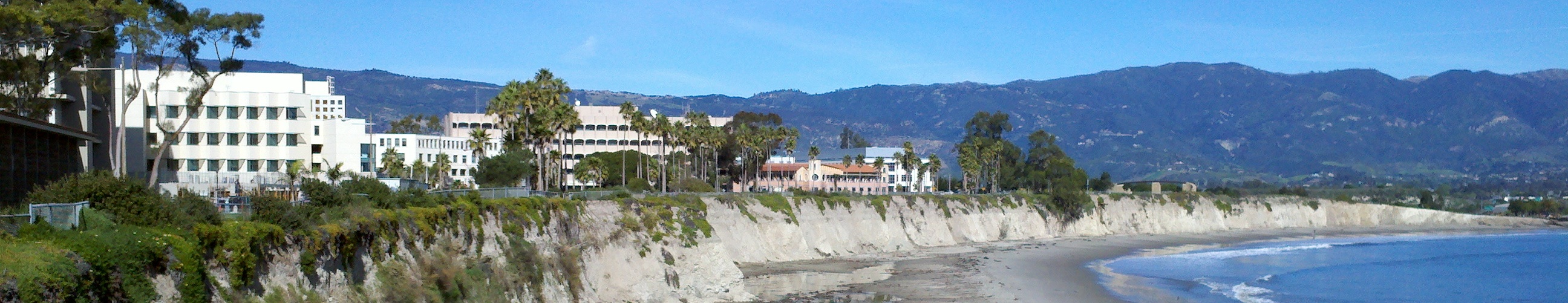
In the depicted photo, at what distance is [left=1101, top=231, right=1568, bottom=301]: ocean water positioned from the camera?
62.1 meters

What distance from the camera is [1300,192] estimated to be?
193 metres

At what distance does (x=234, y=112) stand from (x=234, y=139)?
1489 millimetres

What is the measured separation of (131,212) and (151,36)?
23.0 metres

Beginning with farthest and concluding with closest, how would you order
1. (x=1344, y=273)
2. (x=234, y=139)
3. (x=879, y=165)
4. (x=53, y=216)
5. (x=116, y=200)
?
(x=879, y=165), (x=1344, y=273), (x=234, y=139), (x=116, y=200), (x=53, y=216)

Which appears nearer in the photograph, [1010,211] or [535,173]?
[535,173]

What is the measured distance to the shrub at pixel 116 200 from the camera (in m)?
23.7

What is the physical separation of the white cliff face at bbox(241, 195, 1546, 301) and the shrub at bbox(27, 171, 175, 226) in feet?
4.85

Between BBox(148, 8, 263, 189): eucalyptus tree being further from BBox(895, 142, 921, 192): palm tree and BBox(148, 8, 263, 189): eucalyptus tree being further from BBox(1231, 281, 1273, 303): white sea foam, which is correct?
BBox(895, 142, 921, 192): palm tree

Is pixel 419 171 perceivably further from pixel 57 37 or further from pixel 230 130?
pixel 57 37

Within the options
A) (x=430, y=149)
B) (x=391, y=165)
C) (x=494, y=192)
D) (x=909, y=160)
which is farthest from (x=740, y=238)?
(x=909, y=160)

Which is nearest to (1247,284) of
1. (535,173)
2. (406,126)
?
(535,173)

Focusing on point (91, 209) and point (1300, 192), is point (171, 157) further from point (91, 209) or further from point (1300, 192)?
point (1300, 192)

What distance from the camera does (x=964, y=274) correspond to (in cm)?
6512

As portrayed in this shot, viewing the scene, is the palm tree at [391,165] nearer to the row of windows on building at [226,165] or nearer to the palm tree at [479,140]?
the palm tree at [479,140]
